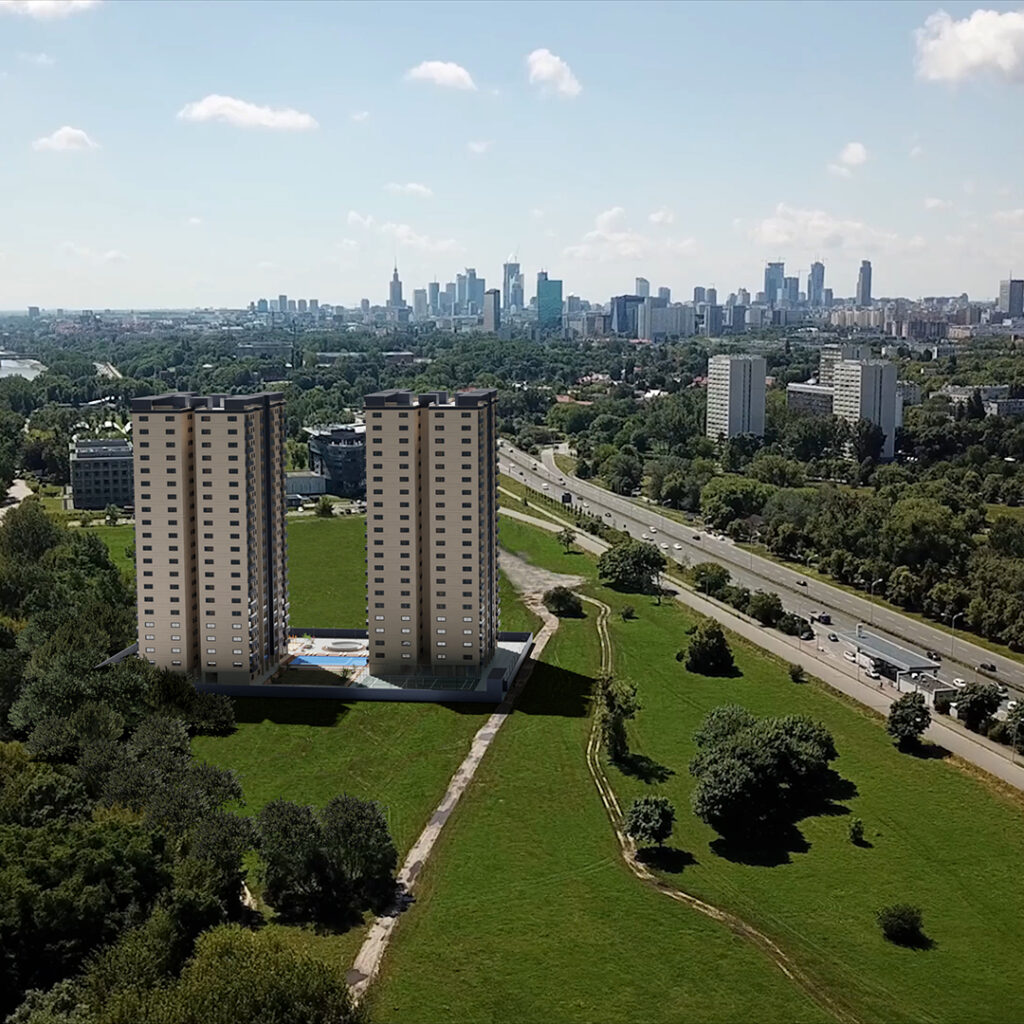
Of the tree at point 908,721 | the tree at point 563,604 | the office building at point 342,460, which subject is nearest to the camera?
the tree at point 908,721

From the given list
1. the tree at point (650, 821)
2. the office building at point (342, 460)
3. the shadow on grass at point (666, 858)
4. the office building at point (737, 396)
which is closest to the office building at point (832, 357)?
the office building at point (737, 396)

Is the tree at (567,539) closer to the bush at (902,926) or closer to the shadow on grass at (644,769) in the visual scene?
the shadow on grass at (644,769)

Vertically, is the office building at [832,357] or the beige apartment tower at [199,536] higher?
the office building at [832,357]

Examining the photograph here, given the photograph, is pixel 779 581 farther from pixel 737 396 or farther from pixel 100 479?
pixel 100 479

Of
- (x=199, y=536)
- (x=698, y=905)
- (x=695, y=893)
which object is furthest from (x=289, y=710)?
(x=698, y=905)

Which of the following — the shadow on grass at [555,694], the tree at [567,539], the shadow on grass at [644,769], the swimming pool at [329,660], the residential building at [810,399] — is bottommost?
the shadow on grass at [644,769]

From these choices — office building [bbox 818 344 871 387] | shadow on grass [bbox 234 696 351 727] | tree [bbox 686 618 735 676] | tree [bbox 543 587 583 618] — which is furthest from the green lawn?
office building [bbox 818 344 871 387]

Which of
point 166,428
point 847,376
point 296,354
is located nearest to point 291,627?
point 166,428
